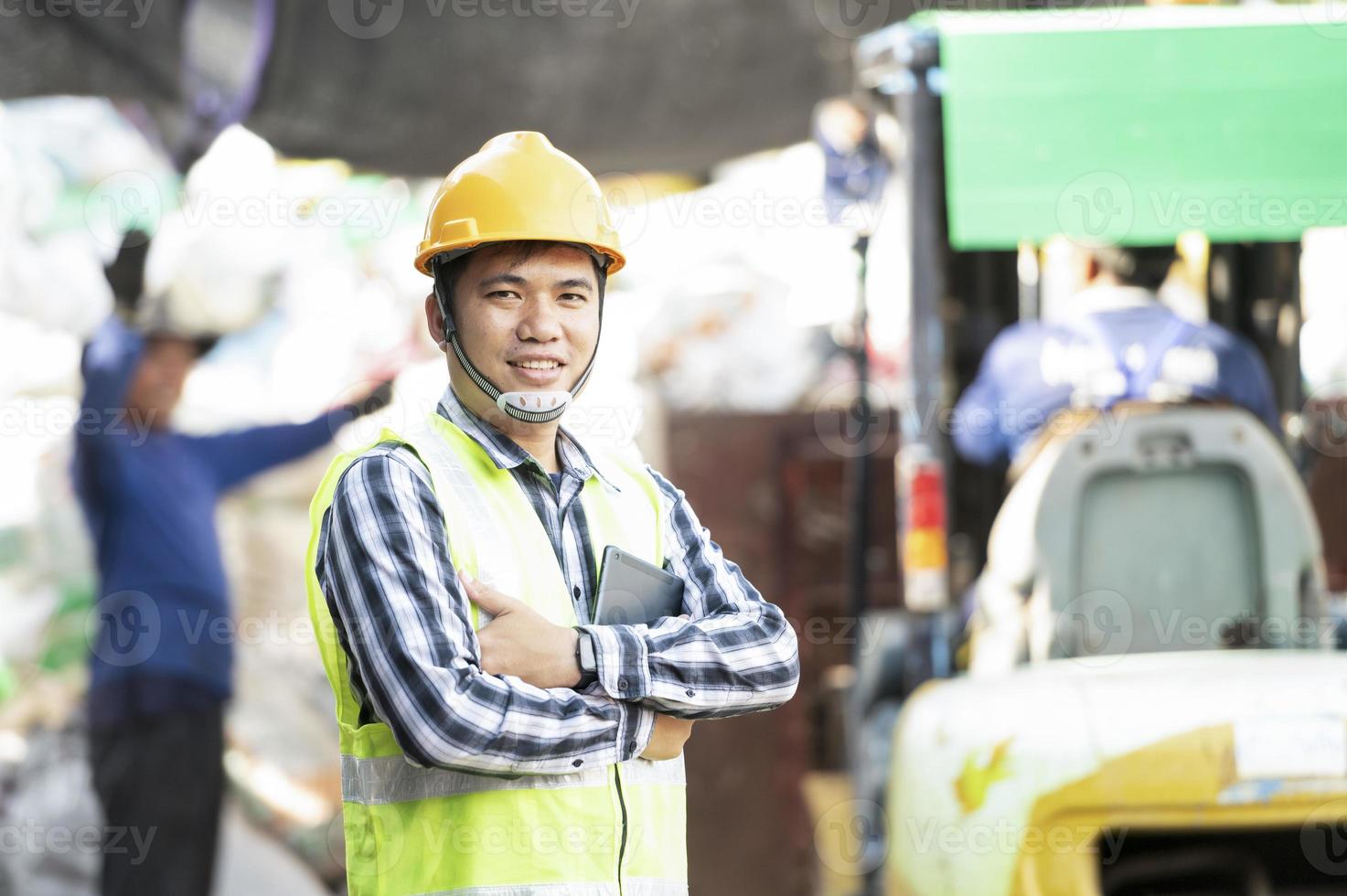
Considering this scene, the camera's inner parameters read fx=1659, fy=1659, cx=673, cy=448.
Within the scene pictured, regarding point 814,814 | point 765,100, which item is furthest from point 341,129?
point 814,814

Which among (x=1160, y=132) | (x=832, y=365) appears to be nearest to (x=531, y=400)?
(x=1160, y=132)

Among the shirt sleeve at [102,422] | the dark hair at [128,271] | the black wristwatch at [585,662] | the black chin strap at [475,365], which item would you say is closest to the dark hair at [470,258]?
the black chin strap at [475,365]

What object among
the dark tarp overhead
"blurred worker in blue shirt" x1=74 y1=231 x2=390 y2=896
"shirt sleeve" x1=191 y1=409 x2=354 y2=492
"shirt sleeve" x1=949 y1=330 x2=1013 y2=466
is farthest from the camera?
the dark tarp overhead

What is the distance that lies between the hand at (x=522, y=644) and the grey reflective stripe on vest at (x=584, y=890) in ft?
0.85

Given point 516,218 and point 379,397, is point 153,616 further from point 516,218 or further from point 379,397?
point 516,218

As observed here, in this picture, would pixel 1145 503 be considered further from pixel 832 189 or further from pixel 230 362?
pixel 230 362

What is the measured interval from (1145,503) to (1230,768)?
2.98ft

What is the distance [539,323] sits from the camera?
2311mm

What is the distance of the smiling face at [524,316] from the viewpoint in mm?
2316

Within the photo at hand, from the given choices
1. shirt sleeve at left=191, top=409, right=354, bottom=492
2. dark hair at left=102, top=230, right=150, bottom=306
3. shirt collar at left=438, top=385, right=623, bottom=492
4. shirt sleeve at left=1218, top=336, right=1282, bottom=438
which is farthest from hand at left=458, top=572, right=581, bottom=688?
dark hair at left=102, top=230, right=150, bottom=306

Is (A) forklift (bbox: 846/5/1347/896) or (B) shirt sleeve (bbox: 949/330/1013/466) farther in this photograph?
(B) shirt sleeve (bbox: 949/330/1013/466)

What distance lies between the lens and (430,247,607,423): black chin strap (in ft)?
7.63

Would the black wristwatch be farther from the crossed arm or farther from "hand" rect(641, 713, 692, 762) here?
"hand" rect(641, 713, 692, 762)

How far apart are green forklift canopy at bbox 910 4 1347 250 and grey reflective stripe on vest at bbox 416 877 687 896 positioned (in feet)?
7.90
